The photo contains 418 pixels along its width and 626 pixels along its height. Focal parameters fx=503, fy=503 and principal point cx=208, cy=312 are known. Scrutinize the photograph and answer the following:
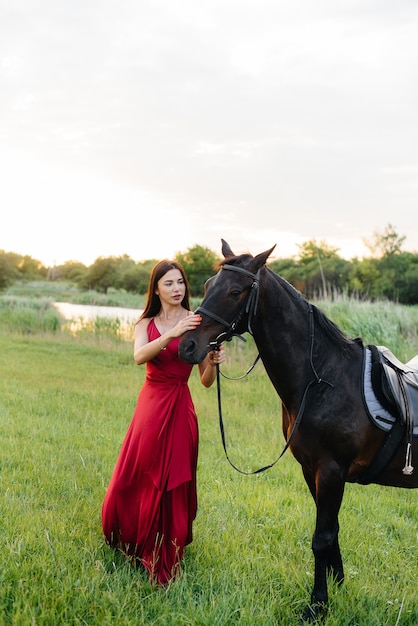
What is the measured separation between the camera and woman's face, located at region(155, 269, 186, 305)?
3.58 metres

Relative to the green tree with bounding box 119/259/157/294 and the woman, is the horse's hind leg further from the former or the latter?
the green tree with bounding box 119/259/157/294

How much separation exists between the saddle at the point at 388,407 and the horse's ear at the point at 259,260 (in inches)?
37.9

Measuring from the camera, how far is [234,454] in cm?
633

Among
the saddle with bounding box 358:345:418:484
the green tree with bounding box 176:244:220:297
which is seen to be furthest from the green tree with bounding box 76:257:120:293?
the saddle with bounding box 358:345:418:484

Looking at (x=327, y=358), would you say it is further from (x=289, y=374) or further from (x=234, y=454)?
(x=234, y=454)

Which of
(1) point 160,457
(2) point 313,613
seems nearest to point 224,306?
(1) point 160,457

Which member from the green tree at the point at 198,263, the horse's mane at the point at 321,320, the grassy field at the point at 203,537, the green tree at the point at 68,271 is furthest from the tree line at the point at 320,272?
the horse's mane at the point at 321,320

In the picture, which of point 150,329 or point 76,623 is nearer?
point 76,623

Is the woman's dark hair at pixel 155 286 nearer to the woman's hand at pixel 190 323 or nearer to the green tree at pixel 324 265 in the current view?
the woman's hand at pixel 190 323

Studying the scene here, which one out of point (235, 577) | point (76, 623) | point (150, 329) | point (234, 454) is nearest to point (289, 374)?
point (150, 329)

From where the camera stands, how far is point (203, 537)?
3961 mm

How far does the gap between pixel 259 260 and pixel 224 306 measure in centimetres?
33

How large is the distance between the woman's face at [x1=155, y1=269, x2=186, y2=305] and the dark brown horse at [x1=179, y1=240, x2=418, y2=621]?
1.84ft

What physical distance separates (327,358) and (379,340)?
31.3 feet
